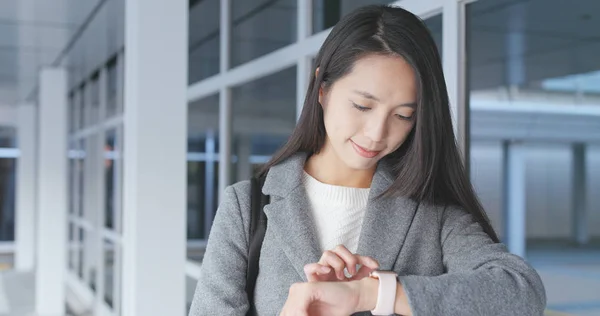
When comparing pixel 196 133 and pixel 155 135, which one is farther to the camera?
pixel 196 133

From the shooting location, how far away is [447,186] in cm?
130

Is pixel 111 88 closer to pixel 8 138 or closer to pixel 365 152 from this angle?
pixel 365 152

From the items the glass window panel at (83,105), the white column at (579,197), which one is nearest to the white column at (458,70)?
the glass window panel at (83,105)

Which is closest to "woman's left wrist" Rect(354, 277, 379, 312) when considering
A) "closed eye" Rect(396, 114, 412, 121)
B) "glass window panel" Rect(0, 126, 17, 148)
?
"closed eye" Rect(396, 114, 412, 121)

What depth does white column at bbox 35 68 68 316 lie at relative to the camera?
32.7ft

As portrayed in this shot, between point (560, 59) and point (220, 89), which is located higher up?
point (560, 59)

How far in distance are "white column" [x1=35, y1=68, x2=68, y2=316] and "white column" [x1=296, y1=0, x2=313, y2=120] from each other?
7569 mm

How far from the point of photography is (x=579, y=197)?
26.5 meters

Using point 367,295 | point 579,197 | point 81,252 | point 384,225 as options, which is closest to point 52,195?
point 81,252

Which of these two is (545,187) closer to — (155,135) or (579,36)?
(579,36)

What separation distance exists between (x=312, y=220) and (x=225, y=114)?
2.59m

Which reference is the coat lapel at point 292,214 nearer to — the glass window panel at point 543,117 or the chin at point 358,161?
the chin at point 358,161

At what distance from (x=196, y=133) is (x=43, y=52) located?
4.40 meters

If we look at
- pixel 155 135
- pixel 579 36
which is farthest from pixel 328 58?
pixel 579 36
